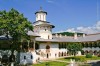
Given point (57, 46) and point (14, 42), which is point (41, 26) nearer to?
point (57, 46)

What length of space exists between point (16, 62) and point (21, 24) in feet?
30.3

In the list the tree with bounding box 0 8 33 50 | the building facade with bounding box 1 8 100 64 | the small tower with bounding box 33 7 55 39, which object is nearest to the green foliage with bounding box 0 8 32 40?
the tree with bounding box 0 8 33 50

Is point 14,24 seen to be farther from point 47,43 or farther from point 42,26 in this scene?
point 47,43

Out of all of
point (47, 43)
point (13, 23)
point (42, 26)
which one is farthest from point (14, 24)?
point (47, 43)

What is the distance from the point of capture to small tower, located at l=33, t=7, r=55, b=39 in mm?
59312

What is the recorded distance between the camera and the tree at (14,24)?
3844cm

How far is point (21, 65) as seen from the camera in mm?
43281

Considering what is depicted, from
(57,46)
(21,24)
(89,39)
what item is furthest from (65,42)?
(21,24)

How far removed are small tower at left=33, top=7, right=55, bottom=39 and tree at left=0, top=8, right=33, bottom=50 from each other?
18.6 metres

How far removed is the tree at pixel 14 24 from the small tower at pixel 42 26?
18.6m

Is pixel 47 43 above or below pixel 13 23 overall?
below

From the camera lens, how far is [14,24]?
128ft

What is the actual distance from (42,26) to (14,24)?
20718 mm

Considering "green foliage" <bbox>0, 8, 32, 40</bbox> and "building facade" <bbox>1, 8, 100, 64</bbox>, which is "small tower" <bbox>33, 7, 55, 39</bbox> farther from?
"green foliage" <bbox>0, 8, 32, 40</bbox>
